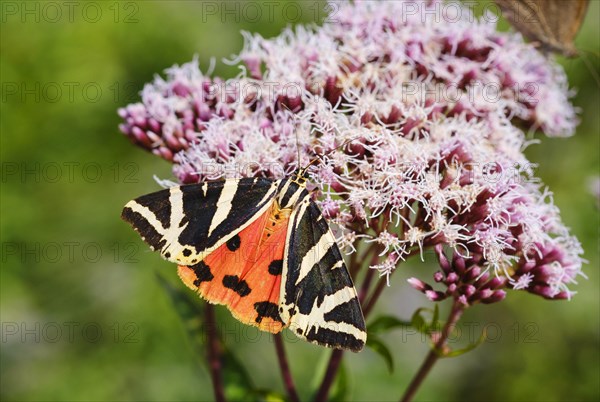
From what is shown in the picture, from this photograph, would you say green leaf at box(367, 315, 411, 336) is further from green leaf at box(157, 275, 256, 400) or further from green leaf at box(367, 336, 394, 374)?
green leaf at box(157, 275, 256, 400)

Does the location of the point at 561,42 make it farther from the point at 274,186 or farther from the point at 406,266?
the point at 274,186

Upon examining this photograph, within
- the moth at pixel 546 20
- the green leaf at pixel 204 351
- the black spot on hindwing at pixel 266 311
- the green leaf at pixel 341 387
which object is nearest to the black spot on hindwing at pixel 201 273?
the black spot on hindwing at pixel 266 311

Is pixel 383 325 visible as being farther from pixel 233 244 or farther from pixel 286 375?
pixel 233 244

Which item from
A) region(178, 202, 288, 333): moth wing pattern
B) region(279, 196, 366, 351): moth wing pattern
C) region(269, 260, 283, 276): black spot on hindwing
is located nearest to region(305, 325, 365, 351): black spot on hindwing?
region(279, 196, 366, 351): moth wing pattern

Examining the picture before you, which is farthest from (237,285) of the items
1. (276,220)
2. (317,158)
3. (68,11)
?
(68,11)

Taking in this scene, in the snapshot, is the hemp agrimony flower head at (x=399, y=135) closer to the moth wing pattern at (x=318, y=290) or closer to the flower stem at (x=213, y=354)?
the moth wing pattern at (x=318, y=290)

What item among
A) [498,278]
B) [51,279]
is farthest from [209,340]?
[51,279]
